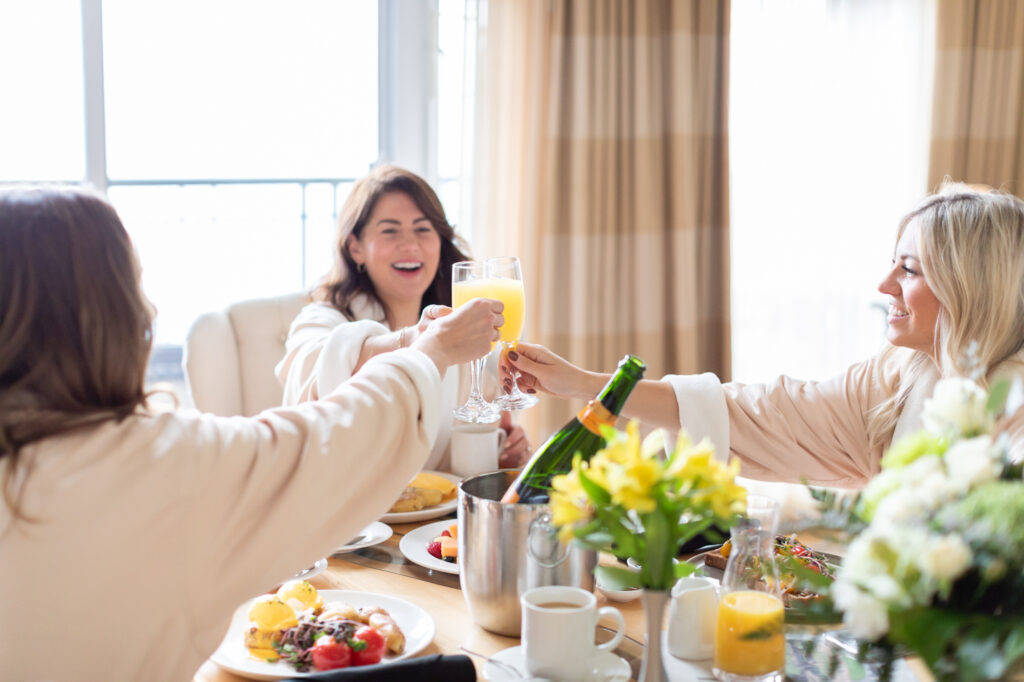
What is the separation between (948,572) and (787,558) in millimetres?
565

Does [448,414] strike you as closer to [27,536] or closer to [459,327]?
[459,327]

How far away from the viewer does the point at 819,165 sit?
3740 mm

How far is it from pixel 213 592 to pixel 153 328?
1.00 ft

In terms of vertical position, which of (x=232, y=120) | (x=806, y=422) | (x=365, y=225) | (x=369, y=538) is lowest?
(x=369, y=538)

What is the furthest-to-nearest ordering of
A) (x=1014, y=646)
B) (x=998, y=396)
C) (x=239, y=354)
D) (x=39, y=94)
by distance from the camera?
(x=39, y=94)
(x=239, y=354)
(x=998, y=396)
(x=1014, y=646)

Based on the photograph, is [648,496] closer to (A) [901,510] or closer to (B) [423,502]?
(A) [901,510]

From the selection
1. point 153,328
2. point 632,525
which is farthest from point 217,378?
point 632,525

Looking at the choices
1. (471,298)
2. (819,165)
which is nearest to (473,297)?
(471,298)

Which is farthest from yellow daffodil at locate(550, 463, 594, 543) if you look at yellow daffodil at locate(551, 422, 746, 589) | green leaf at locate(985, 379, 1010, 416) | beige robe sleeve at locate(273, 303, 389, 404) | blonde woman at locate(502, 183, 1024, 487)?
beige robe sleeve at locate(273, 303, 389, 404)

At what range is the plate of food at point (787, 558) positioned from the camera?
1.35 metres

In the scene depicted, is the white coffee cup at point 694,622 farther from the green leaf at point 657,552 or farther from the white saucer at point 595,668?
the green leaf at point 657,552

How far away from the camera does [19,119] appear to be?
3.99m

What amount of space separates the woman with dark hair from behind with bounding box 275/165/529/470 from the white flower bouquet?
1.57m

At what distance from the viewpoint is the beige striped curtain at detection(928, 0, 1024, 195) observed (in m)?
3.53
